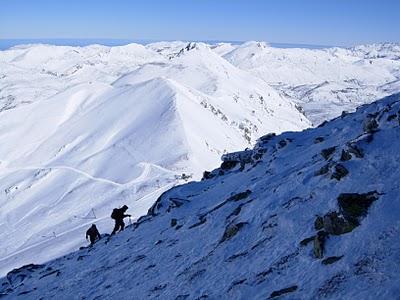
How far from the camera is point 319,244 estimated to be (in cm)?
1279

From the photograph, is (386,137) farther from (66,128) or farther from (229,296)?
(66,128)

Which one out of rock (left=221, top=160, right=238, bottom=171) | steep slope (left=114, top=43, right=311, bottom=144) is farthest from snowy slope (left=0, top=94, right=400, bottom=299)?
steep slope (left=114, top=43, right=311, bottom=144)

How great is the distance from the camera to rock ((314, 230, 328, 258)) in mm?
12659

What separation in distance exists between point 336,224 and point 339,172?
295 centimetres

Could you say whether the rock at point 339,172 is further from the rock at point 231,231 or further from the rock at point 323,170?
the rock at point 231,231

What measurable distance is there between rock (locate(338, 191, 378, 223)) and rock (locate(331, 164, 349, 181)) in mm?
1601

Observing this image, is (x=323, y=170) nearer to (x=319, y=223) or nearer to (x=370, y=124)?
(x=319, y=223)

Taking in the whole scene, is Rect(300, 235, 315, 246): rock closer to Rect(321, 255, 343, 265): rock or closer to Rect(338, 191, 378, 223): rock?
Rect(338, 191, 378, 223): rock

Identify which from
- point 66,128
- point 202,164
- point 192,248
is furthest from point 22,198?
point 192,248

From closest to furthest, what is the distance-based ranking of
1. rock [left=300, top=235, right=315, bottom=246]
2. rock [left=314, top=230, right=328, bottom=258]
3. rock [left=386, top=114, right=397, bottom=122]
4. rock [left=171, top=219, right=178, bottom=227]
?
1. rock [left=314, top=230, right=328, bottom=258]
2. rock [left=300, top=235, right=315, bottom=246]
3. rock [left=386, top=114, right=397, bottom=122]
4. rock [left=171, top=219, right=178, bottom=227]

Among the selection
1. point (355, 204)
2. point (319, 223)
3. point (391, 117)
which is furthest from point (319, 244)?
point (391, 117)

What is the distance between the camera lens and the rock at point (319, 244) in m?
12.7

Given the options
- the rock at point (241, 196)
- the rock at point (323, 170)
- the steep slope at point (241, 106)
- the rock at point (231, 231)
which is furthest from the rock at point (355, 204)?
the steep slope at point (241, 106)

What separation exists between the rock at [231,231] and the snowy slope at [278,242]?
5 cm
